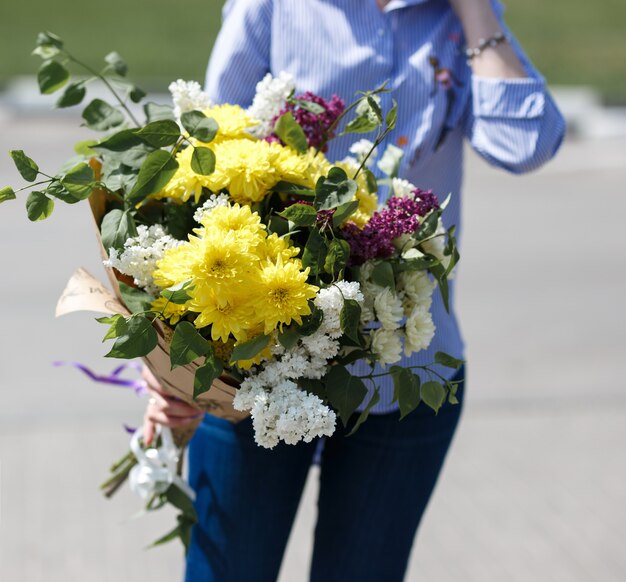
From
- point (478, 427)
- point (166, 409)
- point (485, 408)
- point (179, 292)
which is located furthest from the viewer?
point (485, 408)

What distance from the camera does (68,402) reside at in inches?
177

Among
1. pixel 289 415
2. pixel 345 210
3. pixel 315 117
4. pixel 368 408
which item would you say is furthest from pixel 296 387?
pixel 315 117

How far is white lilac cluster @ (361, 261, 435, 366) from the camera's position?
5.43 ft

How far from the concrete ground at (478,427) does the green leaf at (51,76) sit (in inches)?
57.1

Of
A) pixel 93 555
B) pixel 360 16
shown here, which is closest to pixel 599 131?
pixel 93 555

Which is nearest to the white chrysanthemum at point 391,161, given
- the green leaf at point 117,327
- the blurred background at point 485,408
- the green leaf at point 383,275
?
the green leaf at point 383,275

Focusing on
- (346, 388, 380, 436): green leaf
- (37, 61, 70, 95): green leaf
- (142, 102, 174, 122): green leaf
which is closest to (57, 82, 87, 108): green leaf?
(37, 61, 70, 95): green leaf

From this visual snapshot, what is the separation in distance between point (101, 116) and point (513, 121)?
2.55 feet

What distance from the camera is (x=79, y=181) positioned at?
163cm

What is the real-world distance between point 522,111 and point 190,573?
114 cm

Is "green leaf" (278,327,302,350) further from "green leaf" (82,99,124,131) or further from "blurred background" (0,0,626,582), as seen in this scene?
"blurred background" (0,0,626,582)

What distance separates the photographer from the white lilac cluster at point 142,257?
5.24 ft

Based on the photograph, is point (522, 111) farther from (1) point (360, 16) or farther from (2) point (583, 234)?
(2) point (583, 234)

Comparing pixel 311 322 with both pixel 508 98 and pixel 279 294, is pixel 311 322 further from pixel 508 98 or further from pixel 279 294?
pixel 508 98
